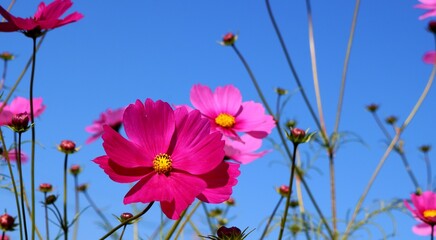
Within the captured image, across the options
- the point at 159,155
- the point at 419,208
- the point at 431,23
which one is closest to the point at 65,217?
the point at 159,155

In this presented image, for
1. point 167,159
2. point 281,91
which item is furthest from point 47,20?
point 281,91

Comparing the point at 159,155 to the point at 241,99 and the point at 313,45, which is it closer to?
the point at 241,99

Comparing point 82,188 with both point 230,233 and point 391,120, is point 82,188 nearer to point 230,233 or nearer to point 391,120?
point 230,233

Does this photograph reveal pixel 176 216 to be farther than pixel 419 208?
No

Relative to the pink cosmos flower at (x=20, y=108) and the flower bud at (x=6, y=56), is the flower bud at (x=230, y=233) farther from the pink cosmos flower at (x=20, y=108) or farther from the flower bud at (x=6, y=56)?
the flower bud at (x=6, y=56)

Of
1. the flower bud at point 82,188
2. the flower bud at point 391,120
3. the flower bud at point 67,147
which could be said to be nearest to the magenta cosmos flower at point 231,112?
the flower bud at point 67,147

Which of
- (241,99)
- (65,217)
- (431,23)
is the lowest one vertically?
(65,217)

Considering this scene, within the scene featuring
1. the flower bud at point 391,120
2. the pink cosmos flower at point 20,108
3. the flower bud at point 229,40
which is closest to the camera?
the pink cosmos flower at point 20,108
